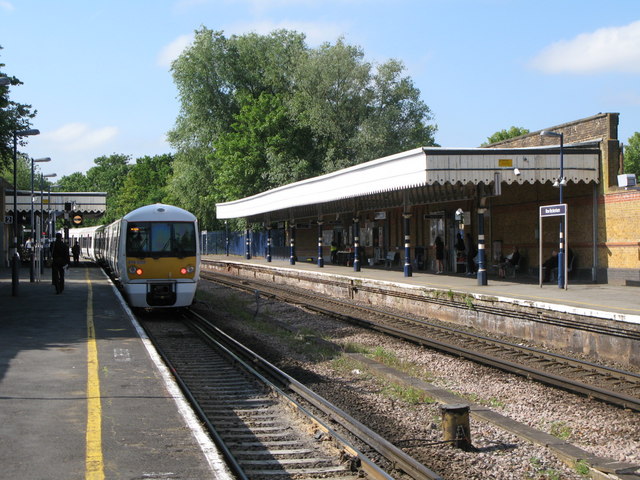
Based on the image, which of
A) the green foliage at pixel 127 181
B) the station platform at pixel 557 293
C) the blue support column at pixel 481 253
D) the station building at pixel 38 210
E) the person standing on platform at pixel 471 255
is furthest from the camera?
the green foliage at pixel 127 181

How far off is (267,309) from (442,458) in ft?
48.7

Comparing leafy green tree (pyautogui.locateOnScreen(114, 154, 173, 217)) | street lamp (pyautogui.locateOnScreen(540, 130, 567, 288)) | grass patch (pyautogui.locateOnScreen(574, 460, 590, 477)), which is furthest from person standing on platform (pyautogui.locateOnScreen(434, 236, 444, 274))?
leafy green tree (pyautogui.locateOnScreen(114, 154, 173, 217))

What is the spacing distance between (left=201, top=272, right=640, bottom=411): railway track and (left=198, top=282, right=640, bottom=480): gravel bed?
196mm

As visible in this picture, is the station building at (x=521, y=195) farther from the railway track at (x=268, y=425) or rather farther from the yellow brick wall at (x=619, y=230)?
the railway track at (x=268, y=425)

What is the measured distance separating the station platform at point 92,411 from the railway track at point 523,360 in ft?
17.6

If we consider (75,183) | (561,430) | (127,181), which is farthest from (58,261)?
(75,183)

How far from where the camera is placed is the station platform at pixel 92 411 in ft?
19.0

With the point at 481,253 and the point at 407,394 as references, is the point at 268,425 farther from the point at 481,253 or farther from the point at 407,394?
the point at 481,253

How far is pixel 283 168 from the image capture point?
49.6 m

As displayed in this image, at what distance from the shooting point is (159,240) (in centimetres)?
1752

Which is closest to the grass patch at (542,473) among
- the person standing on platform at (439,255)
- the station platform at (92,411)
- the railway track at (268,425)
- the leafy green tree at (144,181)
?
the railway track at (268,425)

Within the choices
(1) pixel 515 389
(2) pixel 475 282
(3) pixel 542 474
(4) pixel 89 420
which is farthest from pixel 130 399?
(2) pixel 475 282

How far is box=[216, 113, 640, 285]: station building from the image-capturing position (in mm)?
20422

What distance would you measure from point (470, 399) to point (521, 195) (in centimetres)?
1608
